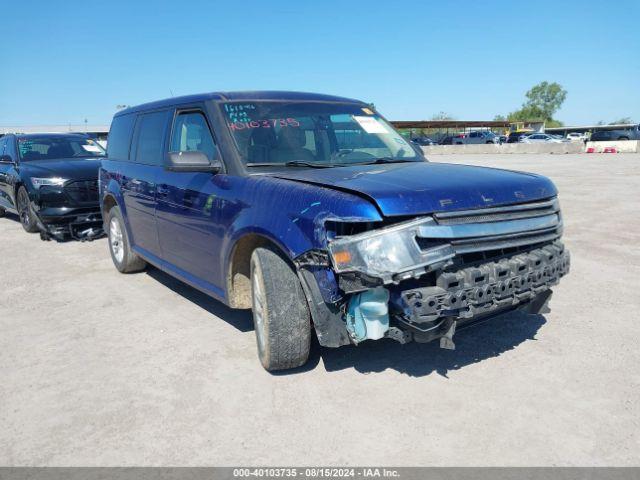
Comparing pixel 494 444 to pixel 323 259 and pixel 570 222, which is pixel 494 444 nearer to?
pixel 323 259

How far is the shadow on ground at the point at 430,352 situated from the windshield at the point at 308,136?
1439 mm

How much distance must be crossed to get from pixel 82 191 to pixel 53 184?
0.43 metres

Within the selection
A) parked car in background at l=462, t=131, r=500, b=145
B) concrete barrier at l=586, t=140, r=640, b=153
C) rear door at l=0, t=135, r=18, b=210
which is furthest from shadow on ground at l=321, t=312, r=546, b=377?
parked car in background at l=462, t=131, r=500, b=145

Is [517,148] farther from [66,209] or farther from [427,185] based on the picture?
[427,185]

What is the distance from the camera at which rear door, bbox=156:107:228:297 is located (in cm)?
388

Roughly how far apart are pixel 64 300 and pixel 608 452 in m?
5.01

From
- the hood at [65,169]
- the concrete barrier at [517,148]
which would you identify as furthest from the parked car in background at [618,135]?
the hood at [65,169]

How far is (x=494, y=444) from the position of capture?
8.71ft

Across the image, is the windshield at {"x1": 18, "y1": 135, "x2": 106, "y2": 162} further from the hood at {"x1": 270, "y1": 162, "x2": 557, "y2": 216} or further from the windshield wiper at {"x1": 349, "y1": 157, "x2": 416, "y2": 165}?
the hood at {"x1": 270, "y1": 162, "x2": 557, "y2": 216}

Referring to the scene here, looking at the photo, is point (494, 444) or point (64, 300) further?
point (64, 300)

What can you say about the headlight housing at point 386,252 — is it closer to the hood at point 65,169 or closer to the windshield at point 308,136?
the windshield at point 308,136

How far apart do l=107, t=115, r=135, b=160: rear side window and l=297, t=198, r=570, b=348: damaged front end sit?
12.1 feet

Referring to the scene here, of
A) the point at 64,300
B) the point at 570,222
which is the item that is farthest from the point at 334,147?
the point at 570,222

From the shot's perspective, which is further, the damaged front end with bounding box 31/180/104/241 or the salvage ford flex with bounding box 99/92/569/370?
the damaged front end with bounding box 31/180/104/241
